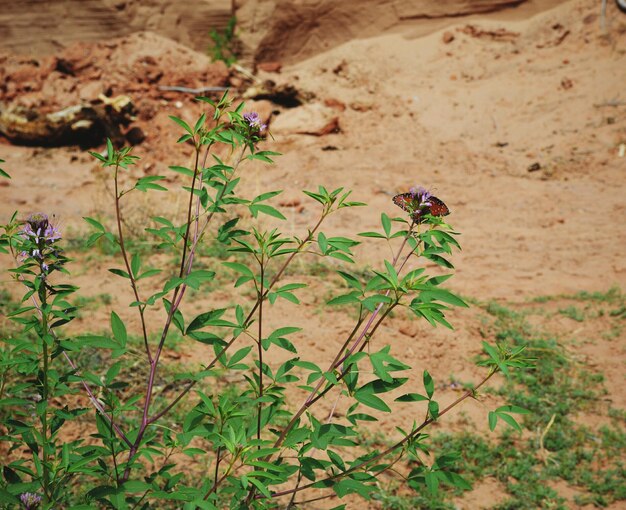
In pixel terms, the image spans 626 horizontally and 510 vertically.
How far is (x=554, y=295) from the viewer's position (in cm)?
521

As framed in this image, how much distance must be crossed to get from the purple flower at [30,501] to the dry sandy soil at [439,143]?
235 cm

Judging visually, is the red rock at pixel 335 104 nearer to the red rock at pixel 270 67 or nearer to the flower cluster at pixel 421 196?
the red rock at pixel 270 67

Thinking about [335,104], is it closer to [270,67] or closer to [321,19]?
[270,67]

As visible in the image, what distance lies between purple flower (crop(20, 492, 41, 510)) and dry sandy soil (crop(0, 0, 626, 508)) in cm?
235

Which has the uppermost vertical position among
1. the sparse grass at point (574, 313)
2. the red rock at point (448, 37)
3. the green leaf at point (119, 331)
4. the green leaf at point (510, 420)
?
the red rock at point (448, 37)

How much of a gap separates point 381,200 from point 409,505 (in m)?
4.97

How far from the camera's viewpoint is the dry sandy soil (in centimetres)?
548

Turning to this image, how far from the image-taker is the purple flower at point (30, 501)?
1503mm

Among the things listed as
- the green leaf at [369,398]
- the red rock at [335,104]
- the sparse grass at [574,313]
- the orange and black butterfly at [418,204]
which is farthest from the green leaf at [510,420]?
the red rock at [335,104]

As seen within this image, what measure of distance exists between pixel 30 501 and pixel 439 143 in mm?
8373

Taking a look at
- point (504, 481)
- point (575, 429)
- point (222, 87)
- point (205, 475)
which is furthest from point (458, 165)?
point (205, 475)

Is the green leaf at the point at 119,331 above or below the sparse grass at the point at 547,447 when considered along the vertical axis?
above

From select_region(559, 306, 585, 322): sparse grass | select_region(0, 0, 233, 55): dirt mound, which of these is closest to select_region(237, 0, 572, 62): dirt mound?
select_region(0, 0, 233, 55): dirt mound

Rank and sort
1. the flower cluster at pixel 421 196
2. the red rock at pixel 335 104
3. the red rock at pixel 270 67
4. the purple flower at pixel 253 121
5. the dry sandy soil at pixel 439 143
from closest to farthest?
1. the flower cluster at pixel 421 196
2. the purple flower at pixel 253 121
3. the dry sandy soil at pixel 439 143
4. the red rock at pixel 335 104
5. the red rock at pixel 270 67
